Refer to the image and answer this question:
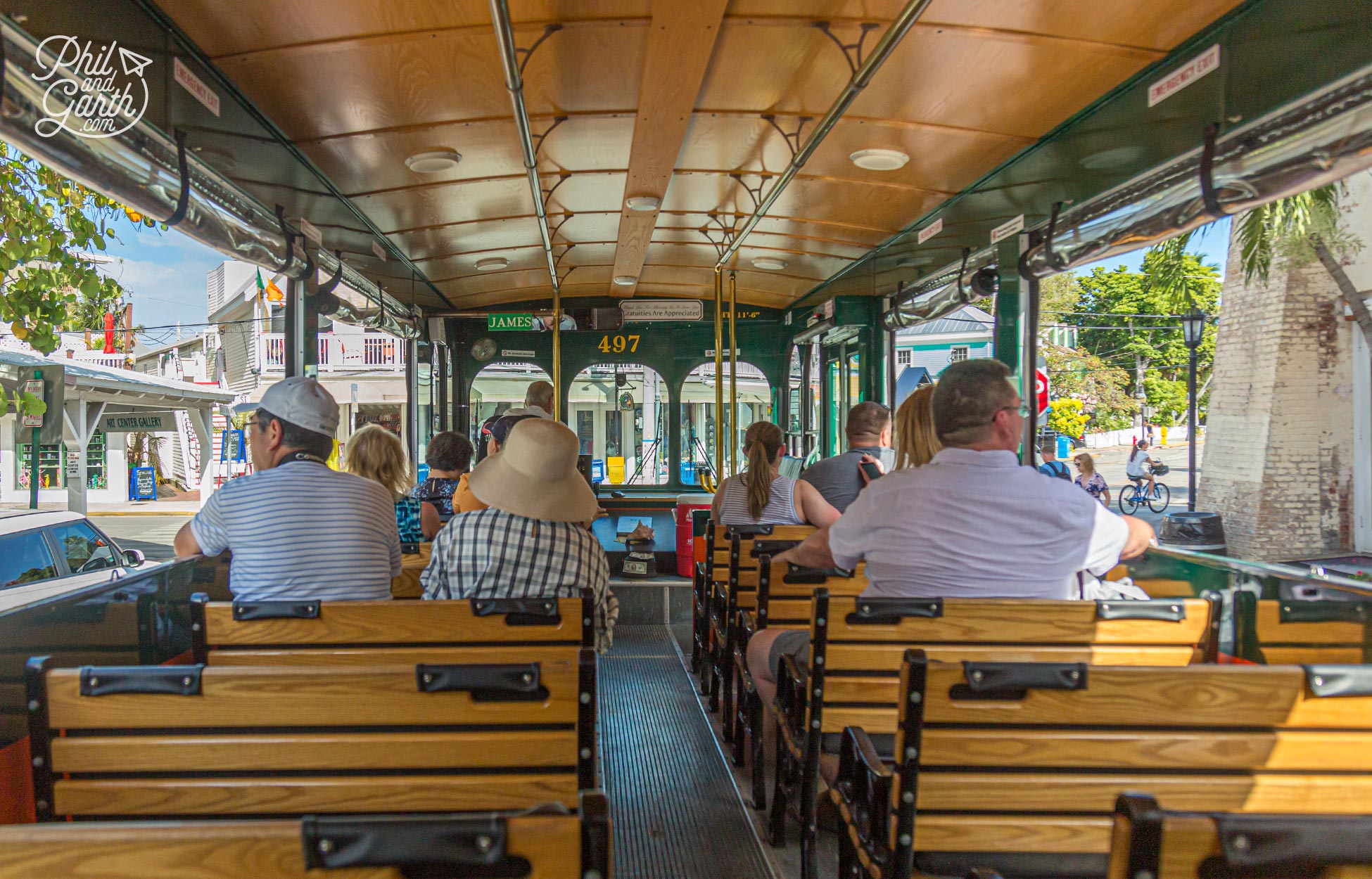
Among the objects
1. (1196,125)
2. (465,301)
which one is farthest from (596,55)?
(465,301)

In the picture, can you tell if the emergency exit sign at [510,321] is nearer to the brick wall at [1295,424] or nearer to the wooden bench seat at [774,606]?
the wooden bench seat at [774,606]

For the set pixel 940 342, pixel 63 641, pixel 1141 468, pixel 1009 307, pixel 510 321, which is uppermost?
pixel 510 321

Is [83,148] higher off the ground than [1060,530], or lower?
higher

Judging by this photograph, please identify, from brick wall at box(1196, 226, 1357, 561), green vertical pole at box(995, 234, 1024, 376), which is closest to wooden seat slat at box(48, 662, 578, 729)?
green vertical pole at box(995, 234, 1024, 376)

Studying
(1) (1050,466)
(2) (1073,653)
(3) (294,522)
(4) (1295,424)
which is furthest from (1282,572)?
(4) (1295,424)

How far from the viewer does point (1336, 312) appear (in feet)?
34.8

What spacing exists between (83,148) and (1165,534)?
44.9 ft

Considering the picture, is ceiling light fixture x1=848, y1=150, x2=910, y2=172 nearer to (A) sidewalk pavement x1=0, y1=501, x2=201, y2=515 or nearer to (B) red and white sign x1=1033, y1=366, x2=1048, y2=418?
(B) red and white sign x1=1033, y1=366, x2=1048, y2=418

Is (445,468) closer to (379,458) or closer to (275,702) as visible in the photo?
(379,458)

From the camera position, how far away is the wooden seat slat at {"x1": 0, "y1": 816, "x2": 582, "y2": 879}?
2.79ft

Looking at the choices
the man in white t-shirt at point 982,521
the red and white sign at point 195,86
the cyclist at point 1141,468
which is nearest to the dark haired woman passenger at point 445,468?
the red and white sign at point 195,86

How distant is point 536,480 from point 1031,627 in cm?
138

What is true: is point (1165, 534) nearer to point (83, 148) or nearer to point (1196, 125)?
point (1196, 125)

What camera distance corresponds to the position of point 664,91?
12.5 feet
